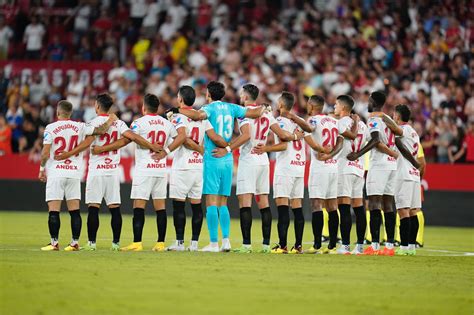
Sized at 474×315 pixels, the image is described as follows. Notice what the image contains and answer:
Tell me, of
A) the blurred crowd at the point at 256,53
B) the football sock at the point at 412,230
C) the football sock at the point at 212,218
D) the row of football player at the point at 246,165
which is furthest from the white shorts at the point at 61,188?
the blurred crowd at the point at 256,53

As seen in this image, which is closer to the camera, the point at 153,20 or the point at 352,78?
the point at 352,78

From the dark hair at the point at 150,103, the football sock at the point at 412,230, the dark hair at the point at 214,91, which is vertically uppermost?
the dark hair at the point at 214,91

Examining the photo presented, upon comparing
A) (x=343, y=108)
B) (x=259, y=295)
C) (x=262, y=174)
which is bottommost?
(x=259, y=295)

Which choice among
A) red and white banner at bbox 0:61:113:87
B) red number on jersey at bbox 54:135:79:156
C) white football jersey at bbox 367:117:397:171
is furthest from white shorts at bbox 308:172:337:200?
red and white banner at bbox 0:61:113:87

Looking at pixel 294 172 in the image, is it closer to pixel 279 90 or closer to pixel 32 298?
pixel 32 298

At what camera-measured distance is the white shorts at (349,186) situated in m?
17.5

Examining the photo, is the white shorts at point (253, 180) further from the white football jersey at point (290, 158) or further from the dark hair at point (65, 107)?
the dark hair at point (65, 107)

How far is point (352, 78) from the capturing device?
97.0 ft

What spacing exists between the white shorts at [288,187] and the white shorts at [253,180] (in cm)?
19

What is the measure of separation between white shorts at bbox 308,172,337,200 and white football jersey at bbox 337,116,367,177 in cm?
35

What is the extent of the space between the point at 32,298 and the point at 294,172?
6928 mm

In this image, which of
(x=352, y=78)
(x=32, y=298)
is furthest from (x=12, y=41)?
(x=32, y=298)

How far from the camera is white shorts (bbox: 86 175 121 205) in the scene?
54.6 feet

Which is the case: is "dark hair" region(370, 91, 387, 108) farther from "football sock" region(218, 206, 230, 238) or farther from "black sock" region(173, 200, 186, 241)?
"black sock" region(173, 200, 186, 241)
